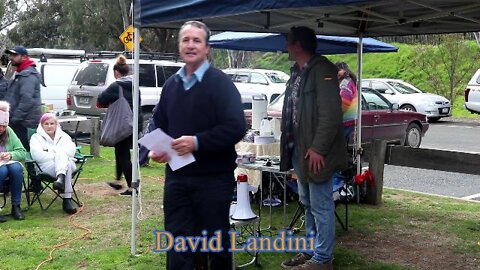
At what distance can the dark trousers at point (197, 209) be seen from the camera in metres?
3.44

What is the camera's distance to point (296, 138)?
4457mm

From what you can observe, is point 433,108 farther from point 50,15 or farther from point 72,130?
point 50,15

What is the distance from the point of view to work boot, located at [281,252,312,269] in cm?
475

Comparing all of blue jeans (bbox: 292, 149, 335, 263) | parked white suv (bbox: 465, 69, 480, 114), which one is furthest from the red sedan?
blue jeans (bbox: 292, 149, 335, 263)

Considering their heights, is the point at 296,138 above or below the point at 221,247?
above

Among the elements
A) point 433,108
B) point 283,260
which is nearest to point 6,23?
point 433,108

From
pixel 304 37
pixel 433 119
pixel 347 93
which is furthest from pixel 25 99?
pixel 433 119

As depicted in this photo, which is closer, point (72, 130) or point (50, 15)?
point (72, 130)

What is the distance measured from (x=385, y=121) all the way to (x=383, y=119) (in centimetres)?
8

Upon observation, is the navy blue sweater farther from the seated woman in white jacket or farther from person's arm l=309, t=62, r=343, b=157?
the seated woman in white jacket

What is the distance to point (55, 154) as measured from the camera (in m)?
6.69

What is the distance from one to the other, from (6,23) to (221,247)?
45.8 m

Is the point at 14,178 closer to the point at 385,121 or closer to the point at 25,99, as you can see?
the point at 25,99

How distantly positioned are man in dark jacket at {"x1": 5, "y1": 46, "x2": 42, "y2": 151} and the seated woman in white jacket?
439 mm
